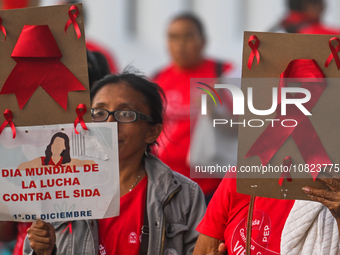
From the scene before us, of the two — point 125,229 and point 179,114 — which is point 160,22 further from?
point 125,229

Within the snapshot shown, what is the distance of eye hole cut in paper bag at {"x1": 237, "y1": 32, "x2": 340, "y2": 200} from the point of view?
4.40ft

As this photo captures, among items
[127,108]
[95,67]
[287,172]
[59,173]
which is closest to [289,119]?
[287,172]

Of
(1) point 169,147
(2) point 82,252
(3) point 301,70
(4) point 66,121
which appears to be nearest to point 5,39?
(4) point 66,121

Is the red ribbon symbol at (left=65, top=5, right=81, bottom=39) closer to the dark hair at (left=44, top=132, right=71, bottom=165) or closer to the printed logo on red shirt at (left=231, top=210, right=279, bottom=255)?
the dark hair at (left=44, top=132, right=71, bottom=165)

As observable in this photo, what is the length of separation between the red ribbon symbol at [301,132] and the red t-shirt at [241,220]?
163 millimetres

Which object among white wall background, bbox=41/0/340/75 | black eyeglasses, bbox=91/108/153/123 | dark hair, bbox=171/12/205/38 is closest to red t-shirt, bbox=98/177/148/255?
black eyeglasses, bbox=91/108/153/123

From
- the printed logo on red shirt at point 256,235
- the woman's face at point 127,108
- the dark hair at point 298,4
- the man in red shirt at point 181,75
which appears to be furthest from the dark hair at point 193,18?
the printed logo on red shirt at point 256,235

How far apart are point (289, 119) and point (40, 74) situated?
81 centimetres

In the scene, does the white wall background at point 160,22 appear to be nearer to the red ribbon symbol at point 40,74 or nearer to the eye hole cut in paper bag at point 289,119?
the red ribbon symbol at point 40,74

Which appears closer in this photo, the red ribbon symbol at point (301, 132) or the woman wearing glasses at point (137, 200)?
the red ribbon symbol at point (301, 132)

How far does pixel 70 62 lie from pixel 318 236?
95cm

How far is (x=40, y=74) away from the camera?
145 cm

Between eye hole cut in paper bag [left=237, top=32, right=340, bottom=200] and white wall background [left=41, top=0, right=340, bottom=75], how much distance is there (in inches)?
64.5

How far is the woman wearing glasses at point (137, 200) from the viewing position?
61.9 inches
